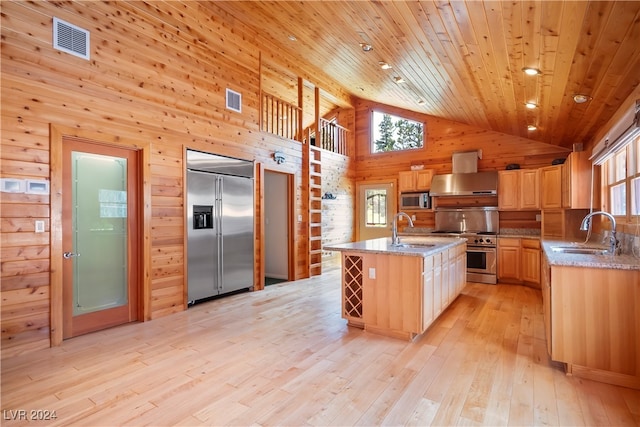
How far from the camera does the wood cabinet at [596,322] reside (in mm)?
2469

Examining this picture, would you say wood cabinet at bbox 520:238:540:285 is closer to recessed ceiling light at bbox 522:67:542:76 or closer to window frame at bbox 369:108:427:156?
window frame at bbox 369:108:427:156

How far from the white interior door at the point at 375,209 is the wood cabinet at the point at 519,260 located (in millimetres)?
2555

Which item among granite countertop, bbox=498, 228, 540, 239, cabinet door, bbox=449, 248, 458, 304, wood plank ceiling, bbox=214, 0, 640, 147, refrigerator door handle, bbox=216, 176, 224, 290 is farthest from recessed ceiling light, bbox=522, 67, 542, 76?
refrigerator door handle, bbox=216, 176, 224, 290

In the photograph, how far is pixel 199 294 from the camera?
15.5 feet

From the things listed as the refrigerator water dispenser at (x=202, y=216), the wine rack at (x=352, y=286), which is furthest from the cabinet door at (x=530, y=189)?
the refrigerator water dispenser at (x=202, y=216)

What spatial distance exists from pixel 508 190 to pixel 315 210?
3727mm

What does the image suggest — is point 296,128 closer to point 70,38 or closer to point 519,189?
point 70,38

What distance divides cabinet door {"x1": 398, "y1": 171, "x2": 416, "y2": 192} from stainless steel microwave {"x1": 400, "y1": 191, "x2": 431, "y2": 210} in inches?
5.5

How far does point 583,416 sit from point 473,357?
92cm

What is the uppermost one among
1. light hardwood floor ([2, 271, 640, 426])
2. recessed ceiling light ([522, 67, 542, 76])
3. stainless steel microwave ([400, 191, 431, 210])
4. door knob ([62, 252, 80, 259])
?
recessed ceiling light ([522, 67, 542, 76])

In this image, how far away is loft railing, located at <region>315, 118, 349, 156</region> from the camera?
7866 mm

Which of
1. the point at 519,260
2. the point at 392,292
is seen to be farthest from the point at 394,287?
the point at 519,260

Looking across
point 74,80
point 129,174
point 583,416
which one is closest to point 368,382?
point 583,416

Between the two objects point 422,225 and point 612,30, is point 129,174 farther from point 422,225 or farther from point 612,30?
point 422,225
